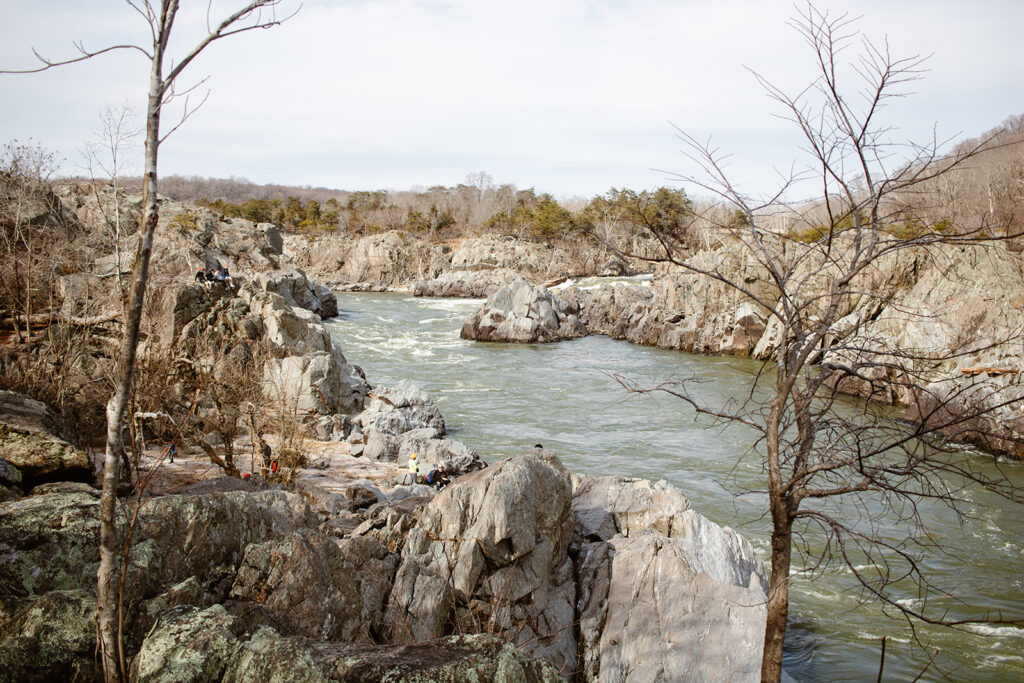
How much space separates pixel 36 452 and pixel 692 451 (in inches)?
544

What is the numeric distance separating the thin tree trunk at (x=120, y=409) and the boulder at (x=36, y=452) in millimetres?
4027

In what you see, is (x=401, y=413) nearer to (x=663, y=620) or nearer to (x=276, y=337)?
(x=276, y=337)

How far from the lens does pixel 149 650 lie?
3.24 metres

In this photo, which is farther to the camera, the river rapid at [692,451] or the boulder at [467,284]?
the boulder at [467,284]

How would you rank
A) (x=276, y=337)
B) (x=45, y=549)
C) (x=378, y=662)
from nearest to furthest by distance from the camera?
1. (x=378, y=662)
2. (x=45, y=549)
3. (x=276, y=337)

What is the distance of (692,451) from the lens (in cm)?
1636

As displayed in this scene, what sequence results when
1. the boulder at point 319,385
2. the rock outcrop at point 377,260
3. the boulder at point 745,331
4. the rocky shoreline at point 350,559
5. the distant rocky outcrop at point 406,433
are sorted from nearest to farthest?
the rocky shoreline at point 350,559 < the distant rocky outcrop at point 406,433 < the boulder at point 319,385 < the boulder at point 745,331 < the rock outcrop at point 377,260

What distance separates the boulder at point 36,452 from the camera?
6.60 metres

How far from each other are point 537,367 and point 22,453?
865 inches

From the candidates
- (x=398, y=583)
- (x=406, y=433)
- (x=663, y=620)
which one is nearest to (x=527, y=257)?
(x=406, y=433)

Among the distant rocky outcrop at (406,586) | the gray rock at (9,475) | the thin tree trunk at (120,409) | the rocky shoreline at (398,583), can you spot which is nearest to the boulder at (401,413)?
the rocky shoreline at (398,583)

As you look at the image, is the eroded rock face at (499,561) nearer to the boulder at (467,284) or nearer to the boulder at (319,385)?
the boulder at (319,385)

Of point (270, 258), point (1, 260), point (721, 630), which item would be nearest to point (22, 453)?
point (721, 630)

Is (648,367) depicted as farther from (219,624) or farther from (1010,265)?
(219,624)
